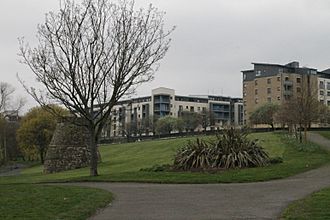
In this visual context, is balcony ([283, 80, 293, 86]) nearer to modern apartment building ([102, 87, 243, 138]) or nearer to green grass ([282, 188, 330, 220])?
modern apartment building ([102, 87, 243, 138])

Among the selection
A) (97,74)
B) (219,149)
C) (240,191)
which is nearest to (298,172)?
(219,149)

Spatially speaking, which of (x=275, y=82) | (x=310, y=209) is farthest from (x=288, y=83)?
(x=310, y=209)

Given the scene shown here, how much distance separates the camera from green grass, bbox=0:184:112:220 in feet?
35.8

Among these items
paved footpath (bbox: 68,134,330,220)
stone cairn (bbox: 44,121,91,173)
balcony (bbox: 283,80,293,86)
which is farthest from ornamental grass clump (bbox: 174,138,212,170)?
balcony (bbox: 283,80,293,86)

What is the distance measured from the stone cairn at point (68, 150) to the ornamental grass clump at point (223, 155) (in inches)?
825

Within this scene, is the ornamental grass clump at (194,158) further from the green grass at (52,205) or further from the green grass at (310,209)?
the green grass at (310,209)

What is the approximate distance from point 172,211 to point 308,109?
104ft

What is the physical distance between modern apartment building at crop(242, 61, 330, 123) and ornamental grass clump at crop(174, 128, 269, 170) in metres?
89.8

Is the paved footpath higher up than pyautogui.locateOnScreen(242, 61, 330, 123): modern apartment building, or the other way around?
pyautogui.locateOnScreen(242, 61, 330, 123): modern apartment building

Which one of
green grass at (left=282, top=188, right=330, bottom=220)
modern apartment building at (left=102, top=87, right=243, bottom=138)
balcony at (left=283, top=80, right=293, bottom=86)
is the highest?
balcony at (left=283, top=80, right=293, bottom=86)

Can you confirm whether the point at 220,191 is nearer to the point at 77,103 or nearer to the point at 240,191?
the point at 240,191

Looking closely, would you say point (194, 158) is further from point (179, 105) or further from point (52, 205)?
point (179, 105)

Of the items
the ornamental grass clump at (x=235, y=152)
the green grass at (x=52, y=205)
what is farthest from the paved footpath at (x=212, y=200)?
the ornamental grass clump at (x=235, y=152)

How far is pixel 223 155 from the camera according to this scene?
24672 mm
